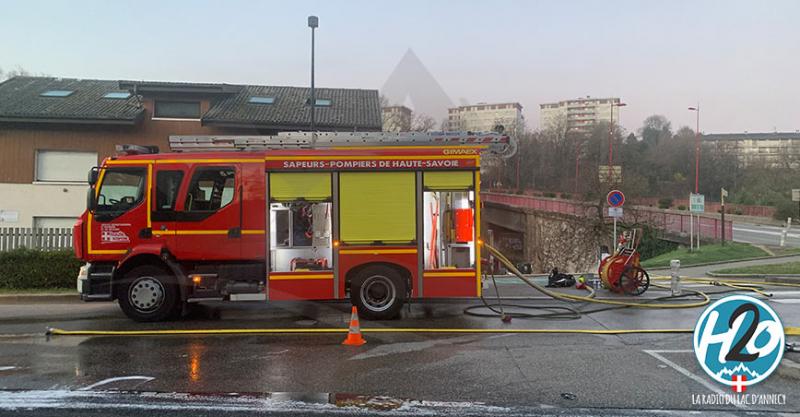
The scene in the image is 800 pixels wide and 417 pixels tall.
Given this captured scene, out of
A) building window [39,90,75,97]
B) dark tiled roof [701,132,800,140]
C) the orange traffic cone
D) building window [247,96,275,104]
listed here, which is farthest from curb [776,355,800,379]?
dark tiled roof [701,132,800,140]

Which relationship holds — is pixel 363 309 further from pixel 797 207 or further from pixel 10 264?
pixel 797 207

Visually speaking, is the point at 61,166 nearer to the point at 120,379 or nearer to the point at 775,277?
the point at 120,379

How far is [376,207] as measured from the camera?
8641 mm

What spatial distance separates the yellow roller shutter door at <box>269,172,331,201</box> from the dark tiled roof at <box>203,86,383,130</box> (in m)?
13.0

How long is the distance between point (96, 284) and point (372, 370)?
5292 mm

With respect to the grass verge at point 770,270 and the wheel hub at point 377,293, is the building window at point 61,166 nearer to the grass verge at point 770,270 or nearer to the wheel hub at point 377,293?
the wheel hub at point 377,293

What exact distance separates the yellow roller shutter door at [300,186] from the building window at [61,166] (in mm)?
15497

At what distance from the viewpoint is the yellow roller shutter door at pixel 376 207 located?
28.2 feet

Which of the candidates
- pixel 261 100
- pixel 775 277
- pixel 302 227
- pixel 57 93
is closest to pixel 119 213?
pixel 302 227

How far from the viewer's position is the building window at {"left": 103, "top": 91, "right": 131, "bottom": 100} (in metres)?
22.3

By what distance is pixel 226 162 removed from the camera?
8.80 metres

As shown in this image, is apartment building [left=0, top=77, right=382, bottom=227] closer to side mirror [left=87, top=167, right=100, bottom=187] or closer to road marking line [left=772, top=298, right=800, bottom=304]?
side mirror [left=87, top=167, right=100, bottom=187]

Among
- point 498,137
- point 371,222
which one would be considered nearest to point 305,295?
point 371,222

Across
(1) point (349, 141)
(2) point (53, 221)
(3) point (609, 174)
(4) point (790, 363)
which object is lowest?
(4) point (790, 363)
